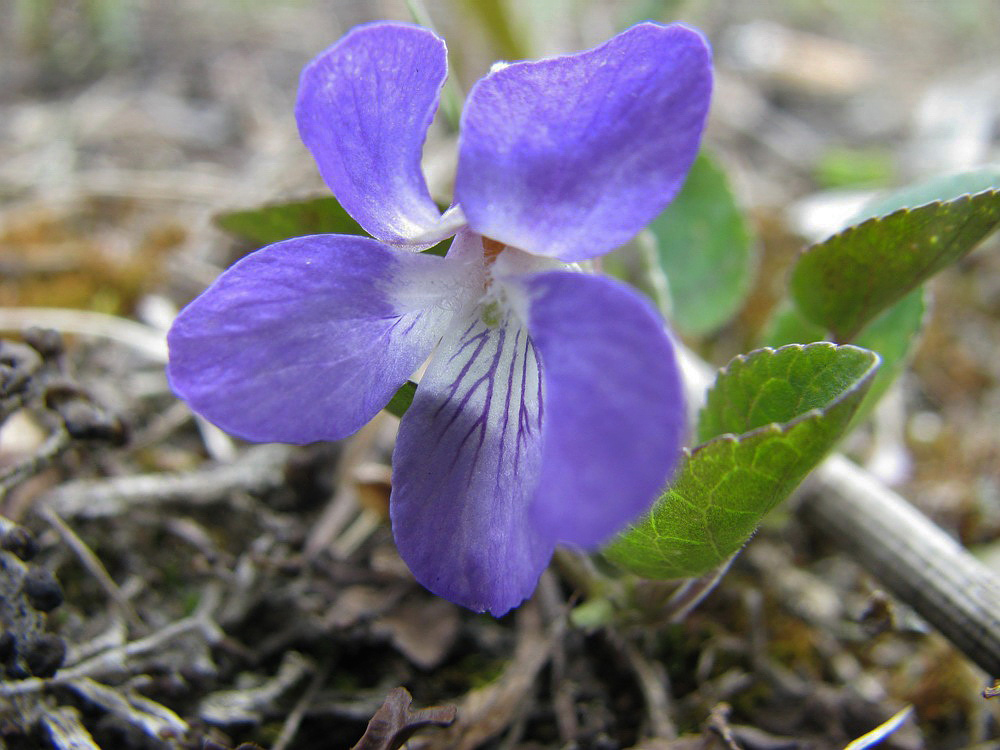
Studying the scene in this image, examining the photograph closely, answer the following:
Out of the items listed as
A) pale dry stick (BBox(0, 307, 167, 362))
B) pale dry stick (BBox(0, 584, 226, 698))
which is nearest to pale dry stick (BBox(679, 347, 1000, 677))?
pale dry stick (BBox(0, 584, 226, 698))

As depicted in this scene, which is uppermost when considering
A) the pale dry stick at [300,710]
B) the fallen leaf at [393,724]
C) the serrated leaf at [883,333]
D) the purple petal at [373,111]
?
the purple petal at [373,111]

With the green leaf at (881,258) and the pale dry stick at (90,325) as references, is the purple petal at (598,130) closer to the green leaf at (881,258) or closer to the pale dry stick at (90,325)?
the green leaf at (881,258)

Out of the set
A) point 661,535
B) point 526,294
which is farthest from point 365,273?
point 661,535

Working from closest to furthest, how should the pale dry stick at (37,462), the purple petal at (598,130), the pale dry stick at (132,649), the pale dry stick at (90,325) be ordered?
1. the purple petal at (598,130)
2. the pale dry stick at (132,649)
3. the pale dry stick at (37,462)
4. the pale dry stick at (90,325)

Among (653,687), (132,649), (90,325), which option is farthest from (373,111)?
(90,325)

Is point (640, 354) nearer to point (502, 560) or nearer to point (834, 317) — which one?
point (502, 560)

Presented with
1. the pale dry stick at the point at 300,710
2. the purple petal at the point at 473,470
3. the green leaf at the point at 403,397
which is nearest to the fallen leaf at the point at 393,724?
the purple petal at the point at 473,470
